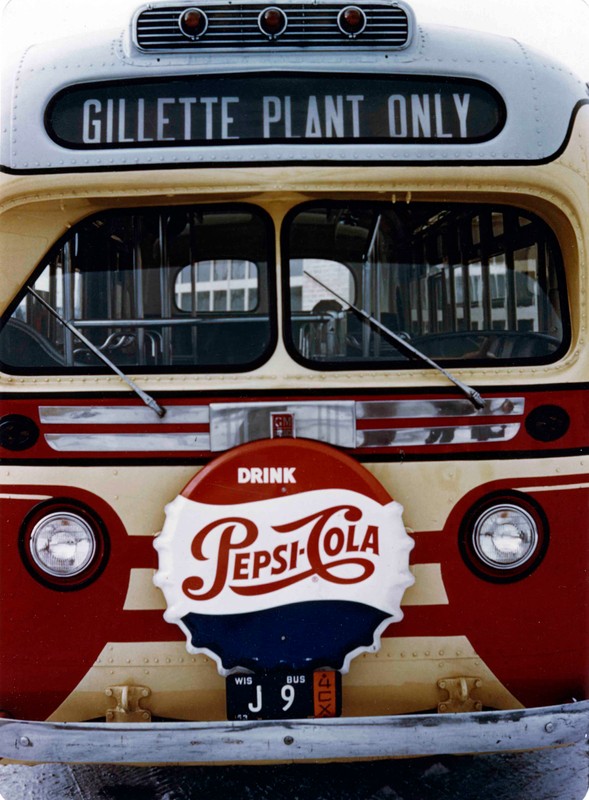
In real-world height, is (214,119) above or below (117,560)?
above

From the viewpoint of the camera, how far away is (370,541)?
2789 mm

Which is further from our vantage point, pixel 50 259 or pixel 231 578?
pixel 50 259

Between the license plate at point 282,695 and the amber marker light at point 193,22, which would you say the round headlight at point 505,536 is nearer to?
the license plate at point 282,695

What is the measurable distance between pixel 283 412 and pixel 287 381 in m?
0.11

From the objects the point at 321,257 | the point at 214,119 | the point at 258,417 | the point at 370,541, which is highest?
the point at 214,119

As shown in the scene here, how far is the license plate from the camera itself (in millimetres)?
2789

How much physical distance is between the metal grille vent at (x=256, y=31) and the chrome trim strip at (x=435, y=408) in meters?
1.17

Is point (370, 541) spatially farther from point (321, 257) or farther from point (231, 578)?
point (321, 257)

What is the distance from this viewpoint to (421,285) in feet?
10.00

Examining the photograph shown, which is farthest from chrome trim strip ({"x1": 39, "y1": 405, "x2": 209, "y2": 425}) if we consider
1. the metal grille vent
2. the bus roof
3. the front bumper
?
the metal grille vent

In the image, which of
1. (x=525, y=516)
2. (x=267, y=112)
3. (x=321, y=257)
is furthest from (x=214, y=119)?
(x=525, y=516)

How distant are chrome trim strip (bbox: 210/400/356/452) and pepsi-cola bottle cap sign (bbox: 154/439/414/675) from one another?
0.07m

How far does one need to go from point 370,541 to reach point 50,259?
1.40m

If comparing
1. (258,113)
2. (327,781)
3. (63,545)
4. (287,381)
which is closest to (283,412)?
(287,381)
